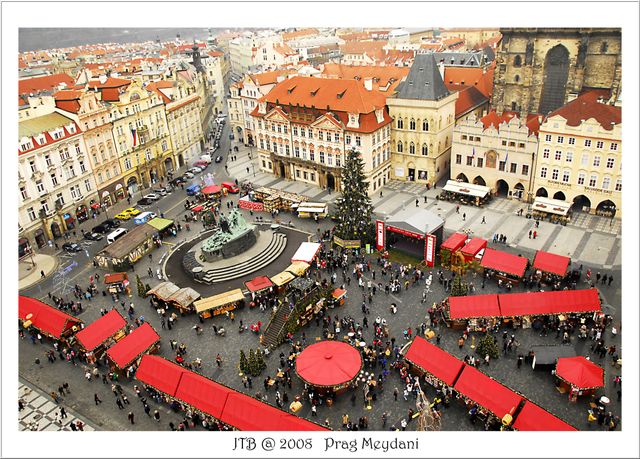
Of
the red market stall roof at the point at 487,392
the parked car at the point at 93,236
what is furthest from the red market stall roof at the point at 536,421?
the parked car at the point at 93,236

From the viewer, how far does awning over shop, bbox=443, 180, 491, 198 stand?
64188mm

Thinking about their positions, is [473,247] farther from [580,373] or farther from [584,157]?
[584,157]

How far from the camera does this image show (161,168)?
81.6 m

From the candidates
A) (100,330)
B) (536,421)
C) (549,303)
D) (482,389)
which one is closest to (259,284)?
(100,330)

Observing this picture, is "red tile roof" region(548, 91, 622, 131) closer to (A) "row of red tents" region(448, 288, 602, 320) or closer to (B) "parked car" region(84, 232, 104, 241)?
(A) "row of red tents" region(448, 288, 602, 320)

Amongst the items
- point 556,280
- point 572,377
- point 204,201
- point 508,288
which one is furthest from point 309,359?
point 204,201

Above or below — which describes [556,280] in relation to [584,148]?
below

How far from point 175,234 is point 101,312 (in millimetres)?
17236

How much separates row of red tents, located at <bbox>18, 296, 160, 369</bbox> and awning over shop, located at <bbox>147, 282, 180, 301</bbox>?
3.98 m

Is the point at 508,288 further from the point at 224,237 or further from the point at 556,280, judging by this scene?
the point at 224,237

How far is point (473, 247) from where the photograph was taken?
50000 millimetres

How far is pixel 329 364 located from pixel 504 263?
21.6 meters

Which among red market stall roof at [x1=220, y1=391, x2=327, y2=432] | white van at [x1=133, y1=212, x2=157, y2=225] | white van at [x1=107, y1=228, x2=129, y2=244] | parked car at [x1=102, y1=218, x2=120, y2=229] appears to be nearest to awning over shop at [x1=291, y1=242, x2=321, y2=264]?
red market stall roof at [x1=220, y1=391, x2=327, y2=432]

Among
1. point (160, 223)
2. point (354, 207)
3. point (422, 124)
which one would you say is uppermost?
point (422, 124)
